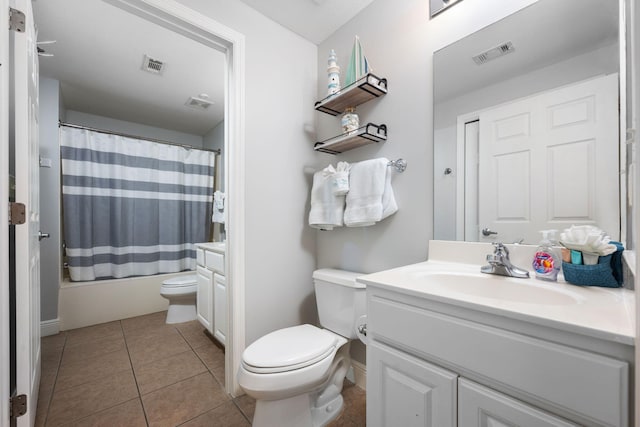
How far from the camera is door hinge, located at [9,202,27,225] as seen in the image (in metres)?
0.96

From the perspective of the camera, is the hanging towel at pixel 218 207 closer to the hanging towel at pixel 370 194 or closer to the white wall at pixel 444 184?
the hanging towel at pixel 370 194

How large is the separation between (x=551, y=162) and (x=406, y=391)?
0.93 metres

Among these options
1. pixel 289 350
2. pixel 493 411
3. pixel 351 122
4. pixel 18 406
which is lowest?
pixel 18 406

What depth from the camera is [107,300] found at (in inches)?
98.3

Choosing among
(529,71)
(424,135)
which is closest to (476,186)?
(424,135)

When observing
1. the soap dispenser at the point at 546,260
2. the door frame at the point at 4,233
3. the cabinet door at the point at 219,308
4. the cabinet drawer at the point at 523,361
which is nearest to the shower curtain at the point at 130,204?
the cabinet door at the point at 219,308

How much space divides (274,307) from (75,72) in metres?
2.52

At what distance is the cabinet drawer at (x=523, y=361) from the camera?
493 mm

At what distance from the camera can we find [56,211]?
2242mm

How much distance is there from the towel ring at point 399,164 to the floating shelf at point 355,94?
0.39 metres

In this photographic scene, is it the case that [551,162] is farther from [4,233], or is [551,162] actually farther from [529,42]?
[4,233]

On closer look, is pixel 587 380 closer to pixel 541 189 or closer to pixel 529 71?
pixel 541 189

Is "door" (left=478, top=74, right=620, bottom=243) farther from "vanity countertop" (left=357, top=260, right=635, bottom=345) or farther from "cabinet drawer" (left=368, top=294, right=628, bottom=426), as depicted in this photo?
"cabinet drawer" (left=368, top=294, right=628, bottom=426)

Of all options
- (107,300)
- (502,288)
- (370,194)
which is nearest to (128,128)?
(107,300)
